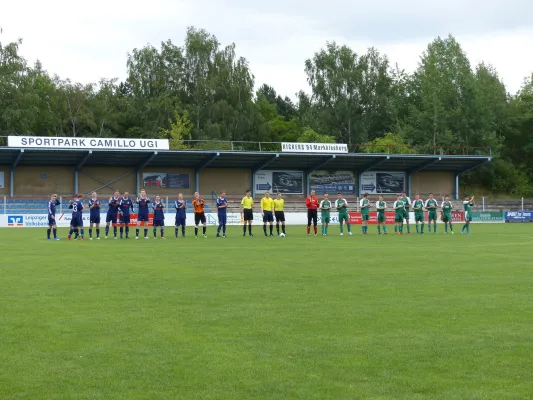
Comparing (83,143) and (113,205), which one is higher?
(83,143)

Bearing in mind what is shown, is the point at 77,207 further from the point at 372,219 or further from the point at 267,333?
the point at 372,219

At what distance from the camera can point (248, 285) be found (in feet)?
41.8

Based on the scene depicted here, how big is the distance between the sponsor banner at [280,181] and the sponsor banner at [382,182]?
5.68 meters

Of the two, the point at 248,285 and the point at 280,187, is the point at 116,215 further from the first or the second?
the point at 280,187

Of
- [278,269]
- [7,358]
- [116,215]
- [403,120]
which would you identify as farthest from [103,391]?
[403,120]

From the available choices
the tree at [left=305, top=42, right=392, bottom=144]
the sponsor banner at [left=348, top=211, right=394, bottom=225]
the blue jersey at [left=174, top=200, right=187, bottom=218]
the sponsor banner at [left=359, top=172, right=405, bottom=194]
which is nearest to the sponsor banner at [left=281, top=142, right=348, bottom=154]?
the sponsor banner at [left=359, top=172, right=405, bottom=194]

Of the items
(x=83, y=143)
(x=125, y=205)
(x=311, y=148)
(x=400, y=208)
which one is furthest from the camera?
(x=311, y=148)

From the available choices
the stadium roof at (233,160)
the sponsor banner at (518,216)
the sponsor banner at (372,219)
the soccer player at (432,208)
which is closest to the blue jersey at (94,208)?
the soccer player at (432,208)

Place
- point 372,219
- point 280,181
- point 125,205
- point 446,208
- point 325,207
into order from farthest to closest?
point 280,181, point 372,219, point 446,208, point 325,207, point 125,205

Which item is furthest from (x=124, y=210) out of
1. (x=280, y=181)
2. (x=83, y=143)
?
(x=280, y=181)

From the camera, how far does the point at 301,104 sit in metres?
92.5

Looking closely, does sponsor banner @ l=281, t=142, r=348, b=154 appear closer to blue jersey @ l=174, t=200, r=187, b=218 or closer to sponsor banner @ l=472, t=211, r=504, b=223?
sponsor banner @ l=472, t=211, r=504, b=223

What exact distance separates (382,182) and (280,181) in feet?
31.2

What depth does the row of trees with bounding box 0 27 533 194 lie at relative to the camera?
3066 inches
